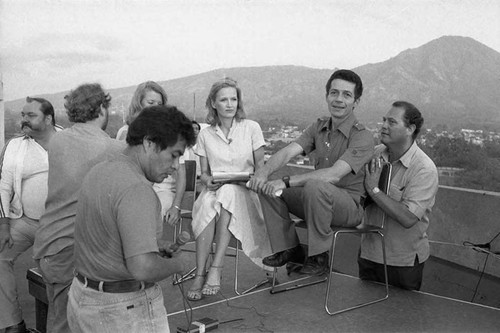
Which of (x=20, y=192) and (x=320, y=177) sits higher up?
(x=320, y=177)

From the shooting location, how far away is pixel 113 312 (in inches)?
64.4

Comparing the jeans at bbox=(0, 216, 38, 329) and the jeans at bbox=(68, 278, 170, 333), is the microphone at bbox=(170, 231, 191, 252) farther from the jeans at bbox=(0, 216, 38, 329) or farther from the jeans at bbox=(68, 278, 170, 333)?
the jeans at bbox=(0, 216, 38, 329)

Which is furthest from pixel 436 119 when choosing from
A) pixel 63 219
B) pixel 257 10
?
pixel 63 219

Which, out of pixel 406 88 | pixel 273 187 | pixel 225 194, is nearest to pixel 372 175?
pixel 273 187

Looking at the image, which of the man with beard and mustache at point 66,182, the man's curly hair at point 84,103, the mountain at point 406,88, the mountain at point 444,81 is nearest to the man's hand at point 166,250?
the man with beard and mustache at point 66,182

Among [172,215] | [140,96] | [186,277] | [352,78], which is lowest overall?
[186,277]

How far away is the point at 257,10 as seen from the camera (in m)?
8.00

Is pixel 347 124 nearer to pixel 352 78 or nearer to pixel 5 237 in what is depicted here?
pixel 352 78

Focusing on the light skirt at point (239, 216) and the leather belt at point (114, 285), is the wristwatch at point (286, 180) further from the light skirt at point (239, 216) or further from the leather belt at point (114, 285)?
the leather belt at point (114, 285)

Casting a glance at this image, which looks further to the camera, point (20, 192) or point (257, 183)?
point (257, 183)

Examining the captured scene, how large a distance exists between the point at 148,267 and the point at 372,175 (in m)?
1.90

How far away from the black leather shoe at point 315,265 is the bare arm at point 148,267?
1.66 m

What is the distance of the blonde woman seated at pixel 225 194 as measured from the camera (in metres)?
3.21

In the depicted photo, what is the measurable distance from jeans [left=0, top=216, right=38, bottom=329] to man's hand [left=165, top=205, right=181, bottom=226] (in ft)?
2.52
